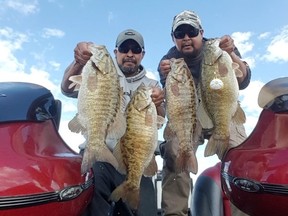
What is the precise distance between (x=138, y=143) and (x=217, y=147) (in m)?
0.76

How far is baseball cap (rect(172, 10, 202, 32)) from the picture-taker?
4852 mm

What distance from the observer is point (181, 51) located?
494cm

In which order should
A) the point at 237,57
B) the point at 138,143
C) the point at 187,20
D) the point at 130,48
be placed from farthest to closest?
the point at 130,48, the point at 187,20, the point at 237,57, the point at 138,143

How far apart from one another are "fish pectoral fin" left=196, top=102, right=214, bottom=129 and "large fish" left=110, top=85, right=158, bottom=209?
0.51m

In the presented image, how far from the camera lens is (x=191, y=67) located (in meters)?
5.03

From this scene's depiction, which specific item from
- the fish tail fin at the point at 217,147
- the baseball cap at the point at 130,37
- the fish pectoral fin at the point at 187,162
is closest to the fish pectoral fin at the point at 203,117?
the fish tail fin at the point at 217,147

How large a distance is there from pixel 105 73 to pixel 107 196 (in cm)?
127

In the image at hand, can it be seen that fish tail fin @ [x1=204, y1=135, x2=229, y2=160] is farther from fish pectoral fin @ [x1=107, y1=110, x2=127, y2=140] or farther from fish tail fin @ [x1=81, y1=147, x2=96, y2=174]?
fish tail fin @ [x1=81, y1=147, x2=96, y2=174]

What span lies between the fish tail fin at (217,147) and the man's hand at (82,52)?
1466 millimetres

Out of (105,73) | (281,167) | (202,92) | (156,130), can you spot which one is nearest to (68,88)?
(105,73)

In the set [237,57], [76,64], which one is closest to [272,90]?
[237,57]

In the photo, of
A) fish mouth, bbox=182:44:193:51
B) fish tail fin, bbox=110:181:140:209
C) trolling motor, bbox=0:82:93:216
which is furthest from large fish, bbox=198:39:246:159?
trolling motor, bbox=0:82:93:216

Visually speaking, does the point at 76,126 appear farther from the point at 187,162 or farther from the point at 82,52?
the point at 187,162

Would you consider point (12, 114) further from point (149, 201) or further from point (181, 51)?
point (181, 51)
